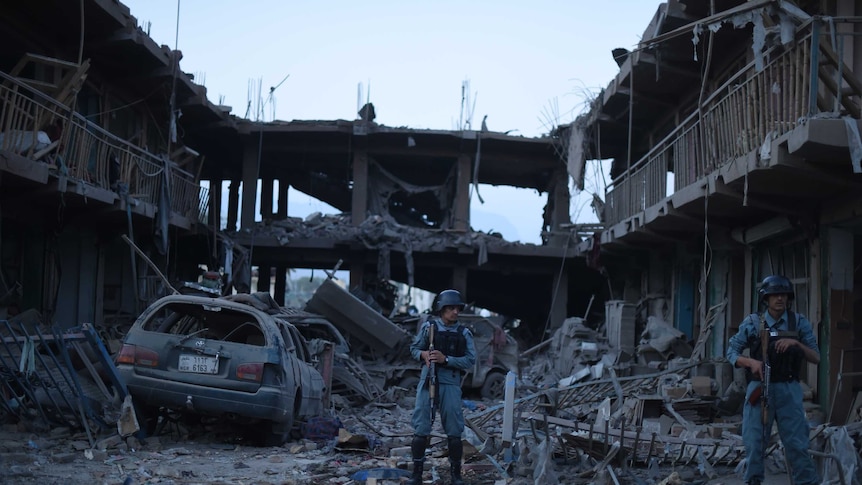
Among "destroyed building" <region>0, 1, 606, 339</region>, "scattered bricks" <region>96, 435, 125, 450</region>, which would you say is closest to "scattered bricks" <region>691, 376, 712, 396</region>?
"scattered bricks" <region>96, 435, 125, 450</region>

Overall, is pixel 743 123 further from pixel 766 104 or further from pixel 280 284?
pixel 280 284

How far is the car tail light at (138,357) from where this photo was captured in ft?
29.8

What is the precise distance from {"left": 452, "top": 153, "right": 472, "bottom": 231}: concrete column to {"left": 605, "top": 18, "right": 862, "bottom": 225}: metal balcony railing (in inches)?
346

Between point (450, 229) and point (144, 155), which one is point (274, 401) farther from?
point (450, 229)

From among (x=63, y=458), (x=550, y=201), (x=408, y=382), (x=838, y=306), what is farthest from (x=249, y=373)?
(x=550, y=201)

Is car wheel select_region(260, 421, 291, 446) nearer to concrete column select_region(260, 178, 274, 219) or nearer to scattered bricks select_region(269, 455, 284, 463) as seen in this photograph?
scattered bricks select_region(269, 455, 284, 463)

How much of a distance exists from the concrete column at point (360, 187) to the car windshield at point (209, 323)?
12.5 meters

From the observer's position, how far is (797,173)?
9328 millimetres

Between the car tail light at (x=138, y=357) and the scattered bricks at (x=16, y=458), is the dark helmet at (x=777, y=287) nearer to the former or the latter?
the car tail light at (x=138, y=357)

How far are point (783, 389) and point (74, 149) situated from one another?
1165 cm

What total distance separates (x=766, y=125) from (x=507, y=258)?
14.3 m

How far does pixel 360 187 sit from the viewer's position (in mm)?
23500

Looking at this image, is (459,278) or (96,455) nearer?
(96,455)

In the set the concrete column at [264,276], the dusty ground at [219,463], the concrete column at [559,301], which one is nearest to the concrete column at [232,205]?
the concrete column at [264,276]
